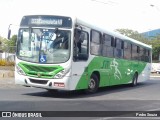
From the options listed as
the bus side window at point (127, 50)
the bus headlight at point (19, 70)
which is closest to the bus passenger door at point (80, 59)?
the bus headlight at point (19, 70)

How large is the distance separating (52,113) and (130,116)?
2.16 meters

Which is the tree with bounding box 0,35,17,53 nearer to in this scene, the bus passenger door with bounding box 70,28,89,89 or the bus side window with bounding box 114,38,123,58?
the bus side window with bounding box 114,38,123,58

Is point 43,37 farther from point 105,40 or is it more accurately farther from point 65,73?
point 105,40

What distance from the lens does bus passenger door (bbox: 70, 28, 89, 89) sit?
14376 millimetres

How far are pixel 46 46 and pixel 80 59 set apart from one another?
1.57 m

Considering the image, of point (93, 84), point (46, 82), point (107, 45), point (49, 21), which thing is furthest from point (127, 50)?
point (46, 82)

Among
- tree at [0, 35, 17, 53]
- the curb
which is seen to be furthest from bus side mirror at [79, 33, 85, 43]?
the curb

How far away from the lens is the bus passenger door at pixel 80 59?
14.4 meters

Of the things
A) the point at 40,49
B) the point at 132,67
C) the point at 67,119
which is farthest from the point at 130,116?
the point at 132,67

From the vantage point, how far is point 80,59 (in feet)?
48.8

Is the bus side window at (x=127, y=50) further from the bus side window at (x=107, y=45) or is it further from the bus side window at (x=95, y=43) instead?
the bus side window at (x=95, y=43)

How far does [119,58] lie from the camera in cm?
2006

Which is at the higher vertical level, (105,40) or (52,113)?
(105,40)

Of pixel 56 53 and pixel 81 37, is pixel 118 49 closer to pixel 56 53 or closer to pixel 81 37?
pixel 81 37
